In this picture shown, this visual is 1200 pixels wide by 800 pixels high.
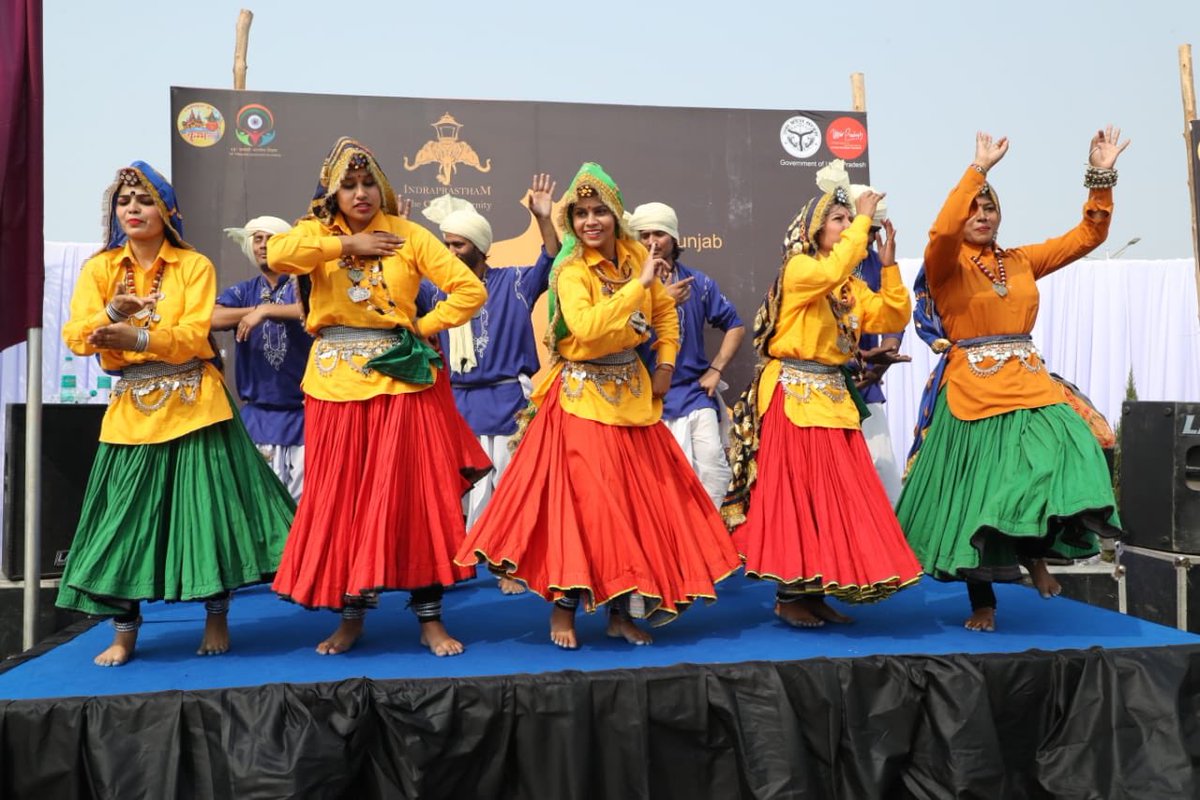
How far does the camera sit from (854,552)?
11.9ft

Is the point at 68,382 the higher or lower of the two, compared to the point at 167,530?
higher

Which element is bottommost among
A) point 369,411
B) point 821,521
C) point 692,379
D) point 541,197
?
point 821,521

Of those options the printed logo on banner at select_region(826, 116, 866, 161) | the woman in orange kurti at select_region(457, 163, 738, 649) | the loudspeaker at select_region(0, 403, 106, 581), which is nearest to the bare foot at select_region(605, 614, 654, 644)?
the woman in orange kurti at select_region(457, 163, 738, 649)

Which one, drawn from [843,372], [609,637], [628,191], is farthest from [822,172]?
[609,637]

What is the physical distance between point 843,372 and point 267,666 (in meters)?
2.29

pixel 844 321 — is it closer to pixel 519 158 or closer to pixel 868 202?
pixel 868 202

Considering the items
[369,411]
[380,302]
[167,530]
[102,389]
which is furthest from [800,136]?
[102,389]

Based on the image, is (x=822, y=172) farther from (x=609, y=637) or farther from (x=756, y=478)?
(x=609, y=637)

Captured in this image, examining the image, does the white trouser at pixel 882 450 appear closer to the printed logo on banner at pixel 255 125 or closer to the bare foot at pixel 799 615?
the bare foot at pixel 799 615

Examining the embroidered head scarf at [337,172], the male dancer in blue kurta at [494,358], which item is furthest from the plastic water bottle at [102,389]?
the embroidered head scarf at [337,172]

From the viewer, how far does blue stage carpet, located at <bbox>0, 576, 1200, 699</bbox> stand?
3102 millimetres

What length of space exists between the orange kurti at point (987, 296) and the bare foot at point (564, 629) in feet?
5.45

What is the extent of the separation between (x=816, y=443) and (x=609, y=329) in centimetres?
95

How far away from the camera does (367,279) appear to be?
3.53 metres
